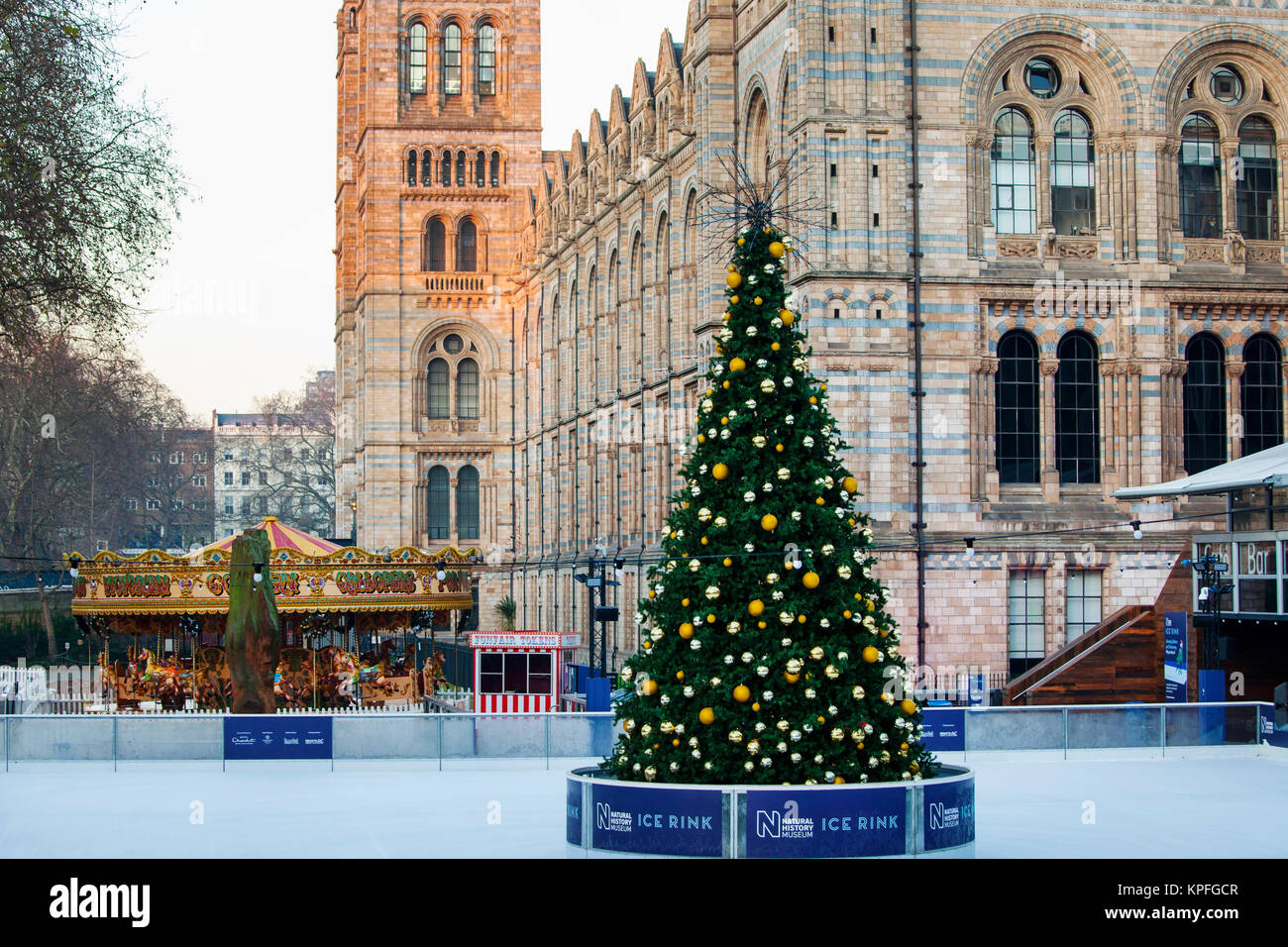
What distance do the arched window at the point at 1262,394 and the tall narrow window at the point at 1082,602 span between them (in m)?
5.07

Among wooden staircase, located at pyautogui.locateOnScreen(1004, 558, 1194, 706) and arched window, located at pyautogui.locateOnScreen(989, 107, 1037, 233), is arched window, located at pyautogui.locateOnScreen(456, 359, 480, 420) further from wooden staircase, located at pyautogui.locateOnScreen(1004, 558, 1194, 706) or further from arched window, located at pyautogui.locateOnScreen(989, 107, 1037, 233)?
wooden staircase, located at pyautogui.locateOnScreen(1004, 558, 1194, 706)

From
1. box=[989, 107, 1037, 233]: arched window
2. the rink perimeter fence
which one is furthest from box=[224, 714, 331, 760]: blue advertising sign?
box=[989, 107, 1037, 233]: arched window

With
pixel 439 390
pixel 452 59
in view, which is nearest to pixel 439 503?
pixel 439 390

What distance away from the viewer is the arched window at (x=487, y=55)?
86.9m

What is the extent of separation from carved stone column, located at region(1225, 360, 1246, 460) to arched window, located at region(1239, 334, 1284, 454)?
184 millimetres

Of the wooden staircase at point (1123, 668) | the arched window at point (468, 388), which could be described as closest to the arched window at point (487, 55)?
the arched window at point (468, 388)

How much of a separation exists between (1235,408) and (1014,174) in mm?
7579

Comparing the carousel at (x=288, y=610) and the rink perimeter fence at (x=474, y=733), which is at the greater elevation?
the carousel at (x=288, y=610)

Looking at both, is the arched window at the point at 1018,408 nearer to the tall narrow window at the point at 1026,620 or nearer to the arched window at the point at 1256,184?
the tall narrow window at the point at 1026,620

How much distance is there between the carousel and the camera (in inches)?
1688

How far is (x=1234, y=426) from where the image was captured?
42.8 meters
